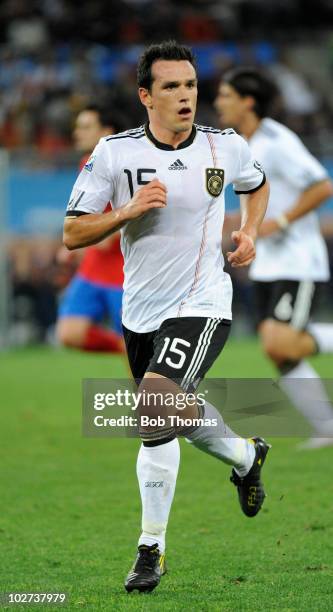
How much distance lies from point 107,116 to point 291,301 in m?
1.98

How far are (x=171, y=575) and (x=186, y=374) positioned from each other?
84cm

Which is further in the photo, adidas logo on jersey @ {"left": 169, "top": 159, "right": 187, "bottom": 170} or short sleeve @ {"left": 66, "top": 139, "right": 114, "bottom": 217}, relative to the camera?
adidas logo on jersey @ {"left": 169, "top": 159, "right": 187, "bottom": 170}

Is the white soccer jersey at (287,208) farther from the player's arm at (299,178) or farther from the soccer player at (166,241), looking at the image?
the soccer player at (166,241)

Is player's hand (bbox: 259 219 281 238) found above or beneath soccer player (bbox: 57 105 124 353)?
above

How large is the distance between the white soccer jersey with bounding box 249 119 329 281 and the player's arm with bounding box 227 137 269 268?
2.95 metres

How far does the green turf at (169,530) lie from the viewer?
4.53 m

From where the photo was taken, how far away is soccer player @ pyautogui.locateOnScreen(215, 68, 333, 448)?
26.7ft

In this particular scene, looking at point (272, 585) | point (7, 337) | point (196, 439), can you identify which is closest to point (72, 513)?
point (196, 439)

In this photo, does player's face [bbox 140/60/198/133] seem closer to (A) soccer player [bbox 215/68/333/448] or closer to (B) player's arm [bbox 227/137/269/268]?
(B) player's arm [bbox 227/137/269/268]

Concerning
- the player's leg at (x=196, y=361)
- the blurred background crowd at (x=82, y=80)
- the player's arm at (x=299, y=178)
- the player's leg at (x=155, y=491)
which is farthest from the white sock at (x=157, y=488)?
the blurred background crowd at (x=82, y=80)

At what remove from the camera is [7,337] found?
18.8m

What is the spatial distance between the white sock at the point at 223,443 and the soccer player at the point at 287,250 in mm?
2663

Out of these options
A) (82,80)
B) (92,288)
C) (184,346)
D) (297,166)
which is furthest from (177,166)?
(82,80)

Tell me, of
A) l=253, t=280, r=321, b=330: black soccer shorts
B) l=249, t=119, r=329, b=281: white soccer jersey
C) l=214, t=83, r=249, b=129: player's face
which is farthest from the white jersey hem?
l=214, t=83, r=249, b=129: player's face
